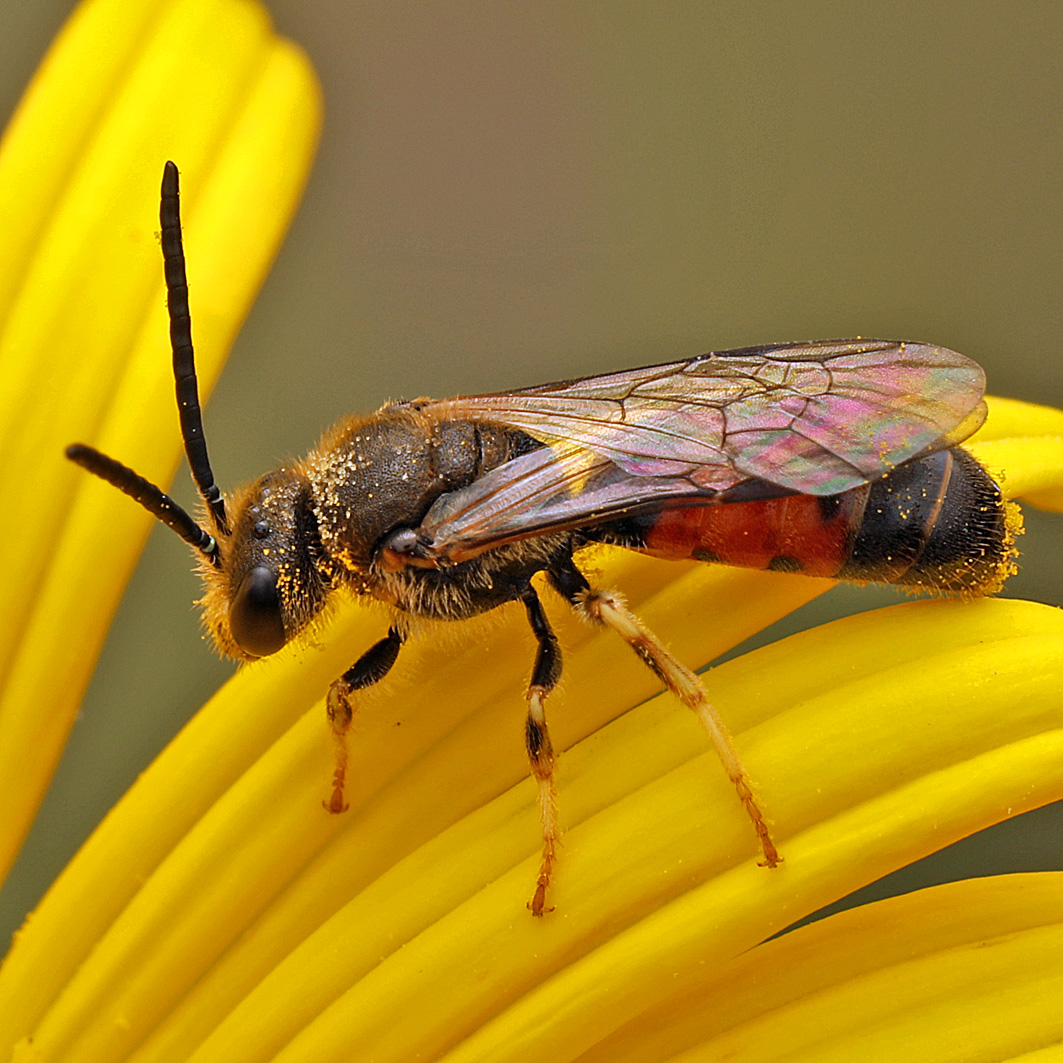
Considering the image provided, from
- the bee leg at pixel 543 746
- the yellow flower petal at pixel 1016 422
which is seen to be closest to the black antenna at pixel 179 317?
the bee leg at pixel 543 746

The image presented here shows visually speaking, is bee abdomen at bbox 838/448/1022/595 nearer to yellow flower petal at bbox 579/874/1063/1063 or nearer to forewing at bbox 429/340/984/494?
forewing at bbox 429/340/984/494

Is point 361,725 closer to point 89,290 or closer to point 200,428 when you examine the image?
point 200,428

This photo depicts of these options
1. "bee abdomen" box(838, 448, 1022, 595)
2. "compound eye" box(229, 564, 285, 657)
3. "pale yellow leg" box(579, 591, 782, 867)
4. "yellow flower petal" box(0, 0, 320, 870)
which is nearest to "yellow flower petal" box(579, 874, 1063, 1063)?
"pale yellow leg" box(579, 591, 782, 867)

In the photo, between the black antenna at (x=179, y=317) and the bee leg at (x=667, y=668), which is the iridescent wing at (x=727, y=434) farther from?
the black antenna at (x=179, y=317)

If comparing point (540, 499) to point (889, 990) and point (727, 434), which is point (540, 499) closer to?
point (727, 434)

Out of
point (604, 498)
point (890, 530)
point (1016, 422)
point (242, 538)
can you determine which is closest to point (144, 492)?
point (242, 538)

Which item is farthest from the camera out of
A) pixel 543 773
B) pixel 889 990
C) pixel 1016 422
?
pixel 1016 422
